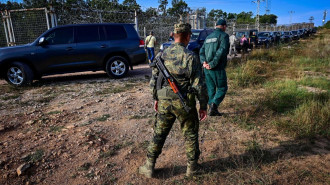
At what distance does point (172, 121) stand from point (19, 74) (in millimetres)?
5833

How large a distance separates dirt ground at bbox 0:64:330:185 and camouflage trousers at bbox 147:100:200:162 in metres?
0.36

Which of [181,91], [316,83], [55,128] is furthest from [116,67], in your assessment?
[316,83]

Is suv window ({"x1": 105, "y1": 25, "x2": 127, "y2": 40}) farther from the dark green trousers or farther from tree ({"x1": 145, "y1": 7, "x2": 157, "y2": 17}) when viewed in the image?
tree ({"x1": 145, "y1": 7, "x2": 157, "y2": 17})

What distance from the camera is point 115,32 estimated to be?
23.4ft

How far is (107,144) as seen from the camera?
10.2ft

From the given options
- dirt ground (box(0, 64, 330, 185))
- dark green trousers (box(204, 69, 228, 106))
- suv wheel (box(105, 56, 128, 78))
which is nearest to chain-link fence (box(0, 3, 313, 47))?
suv wheel (box(105, 56, 128, 78))

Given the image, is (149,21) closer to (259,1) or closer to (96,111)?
(96,111)

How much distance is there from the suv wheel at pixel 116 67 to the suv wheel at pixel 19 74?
2181 millimetres

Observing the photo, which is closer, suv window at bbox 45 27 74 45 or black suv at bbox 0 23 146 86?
black suv at bbox 0 23 146 86

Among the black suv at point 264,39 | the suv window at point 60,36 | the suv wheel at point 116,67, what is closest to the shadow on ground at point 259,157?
the suv wheel at point 116,67

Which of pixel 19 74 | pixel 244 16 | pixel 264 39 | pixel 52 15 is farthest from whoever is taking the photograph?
pixel 244 16

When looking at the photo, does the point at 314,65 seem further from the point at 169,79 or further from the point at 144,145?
the point at 169,79

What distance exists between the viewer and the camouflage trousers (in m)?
2.14

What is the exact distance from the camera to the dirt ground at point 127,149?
242 cm
